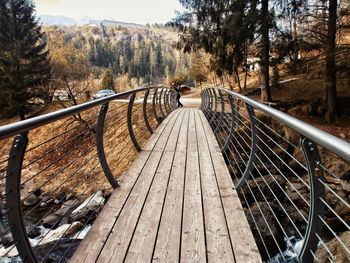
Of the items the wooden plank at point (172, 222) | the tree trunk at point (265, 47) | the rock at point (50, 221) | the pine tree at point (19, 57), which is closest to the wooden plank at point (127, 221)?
the wooden plank at point (172, 222)

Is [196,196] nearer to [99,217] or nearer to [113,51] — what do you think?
[99,217]

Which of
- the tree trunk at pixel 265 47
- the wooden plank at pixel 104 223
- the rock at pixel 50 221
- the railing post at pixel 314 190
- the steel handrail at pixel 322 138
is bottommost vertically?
the rock at pixel 50 221

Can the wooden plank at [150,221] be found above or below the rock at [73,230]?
above

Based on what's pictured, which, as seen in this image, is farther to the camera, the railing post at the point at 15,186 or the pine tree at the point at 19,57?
the pine tree at the point at 19,57

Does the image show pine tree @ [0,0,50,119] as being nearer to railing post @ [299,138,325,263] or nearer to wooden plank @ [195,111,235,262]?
wooden plank @ [195,111,235,262]

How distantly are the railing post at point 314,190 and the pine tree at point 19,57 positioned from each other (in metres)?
28.9

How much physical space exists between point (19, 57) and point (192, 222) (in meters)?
29.5

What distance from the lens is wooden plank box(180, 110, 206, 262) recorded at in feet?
7.26

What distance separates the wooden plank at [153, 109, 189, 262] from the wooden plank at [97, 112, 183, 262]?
242mm

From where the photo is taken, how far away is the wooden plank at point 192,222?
2.21 meters

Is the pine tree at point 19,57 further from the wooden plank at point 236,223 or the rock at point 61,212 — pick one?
the wooden plank at point 236,223

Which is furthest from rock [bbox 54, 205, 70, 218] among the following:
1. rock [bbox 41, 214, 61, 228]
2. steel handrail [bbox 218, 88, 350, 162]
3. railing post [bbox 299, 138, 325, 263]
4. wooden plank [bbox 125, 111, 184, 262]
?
steel handrail [bbox 218, 88, 350, 162]

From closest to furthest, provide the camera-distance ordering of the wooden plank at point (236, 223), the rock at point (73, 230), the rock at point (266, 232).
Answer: the wooden plank at point (236, 223)
the rock at point (266, 232)
the rock at point (73, 230)

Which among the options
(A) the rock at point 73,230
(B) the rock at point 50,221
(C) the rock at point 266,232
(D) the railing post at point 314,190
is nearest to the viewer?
(D) the railing post at point 314,190
